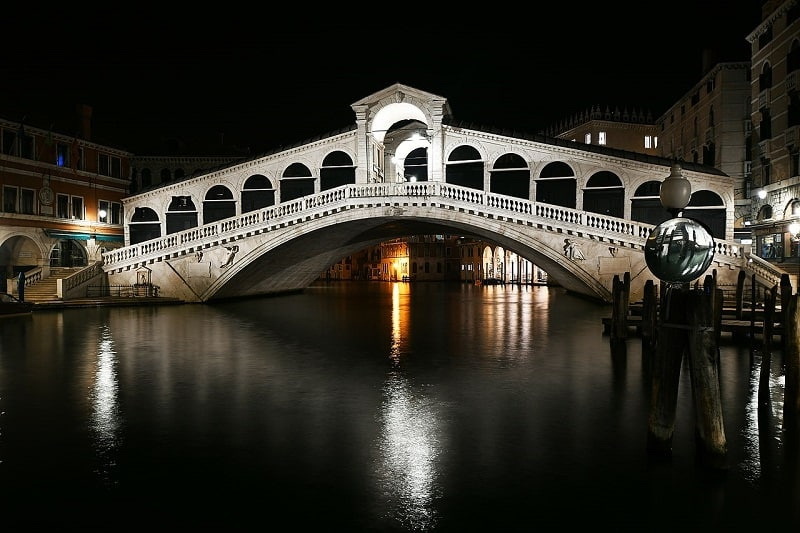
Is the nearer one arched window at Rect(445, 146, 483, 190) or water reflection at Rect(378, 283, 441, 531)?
water reflection at Rect(378, 283, 441, 531)

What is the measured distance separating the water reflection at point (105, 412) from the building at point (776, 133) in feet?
78.3

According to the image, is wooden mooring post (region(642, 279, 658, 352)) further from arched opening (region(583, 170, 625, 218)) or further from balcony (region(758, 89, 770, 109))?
balcony (region(758, 89, 770, 109))

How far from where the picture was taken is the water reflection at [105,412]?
623 cm

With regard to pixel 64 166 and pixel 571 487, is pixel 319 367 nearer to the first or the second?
pixel 571 487

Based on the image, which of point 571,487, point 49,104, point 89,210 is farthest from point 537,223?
point 49,104

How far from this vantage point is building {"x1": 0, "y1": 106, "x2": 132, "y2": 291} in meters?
30.3

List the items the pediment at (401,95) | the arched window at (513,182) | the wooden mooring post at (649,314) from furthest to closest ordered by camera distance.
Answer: the arched window at (513,182)
the pediment at (401,95)
the wooden mooring post at (649,314)

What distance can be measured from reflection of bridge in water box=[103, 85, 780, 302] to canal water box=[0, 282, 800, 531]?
12227 mm

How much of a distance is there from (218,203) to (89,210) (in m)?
7.30

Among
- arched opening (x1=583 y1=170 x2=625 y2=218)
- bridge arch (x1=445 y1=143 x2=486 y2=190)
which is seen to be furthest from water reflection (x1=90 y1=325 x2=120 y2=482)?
arched opening (x1=583 y1=170 x2=625 y2=218)

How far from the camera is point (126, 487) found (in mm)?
5438

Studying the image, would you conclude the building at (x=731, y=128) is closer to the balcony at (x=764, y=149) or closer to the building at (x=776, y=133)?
the balcony at (x=764, y=149)

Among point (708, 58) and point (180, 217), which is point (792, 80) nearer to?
point (708, 58)

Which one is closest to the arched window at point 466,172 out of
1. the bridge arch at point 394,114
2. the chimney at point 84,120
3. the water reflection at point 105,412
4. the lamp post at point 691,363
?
the bridge arch at point 394,114
